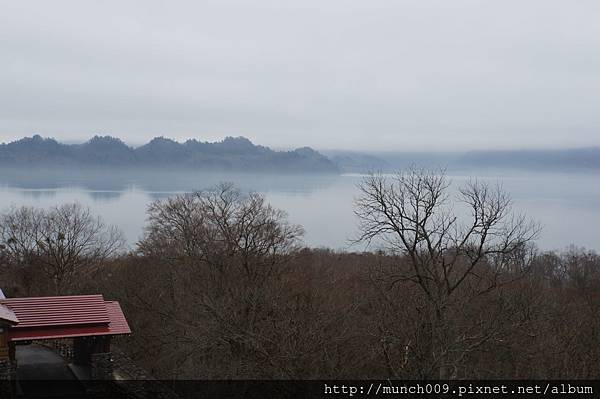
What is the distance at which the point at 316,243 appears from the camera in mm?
80188

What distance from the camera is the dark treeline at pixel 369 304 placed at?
15.2 meters

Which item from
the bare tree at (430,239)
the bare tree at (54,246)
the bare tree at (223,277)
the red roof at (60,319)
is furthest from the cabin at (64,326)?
the bare tree at (54,246)

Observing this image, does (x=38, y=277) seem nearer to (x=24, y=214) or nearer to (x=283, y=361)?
Answer: (x=24, y=214)

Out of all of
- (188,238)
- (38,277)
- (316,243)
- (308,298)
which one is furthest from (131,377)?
(316,243)

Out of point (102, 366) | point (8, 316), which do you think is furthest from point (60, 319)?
point (102, 366)

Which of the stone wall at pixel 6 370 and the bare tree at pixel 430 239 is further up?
the bare tree at pixel 430 239

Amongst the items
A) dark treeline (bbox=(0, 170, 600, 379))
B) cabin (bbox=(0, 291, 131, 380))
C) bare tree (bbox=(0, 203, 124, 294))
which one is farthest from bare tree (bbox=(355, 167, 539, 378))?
bare tree (bbox=(0, 203, 124, 294))

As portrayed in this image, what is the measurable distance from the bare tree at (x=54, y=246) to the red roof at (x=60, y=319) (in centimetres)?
1856

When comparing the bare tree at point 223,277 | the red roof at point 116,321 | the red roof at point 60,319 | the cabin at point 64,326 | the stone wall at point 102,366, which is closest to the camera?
the cabin at point 64,326

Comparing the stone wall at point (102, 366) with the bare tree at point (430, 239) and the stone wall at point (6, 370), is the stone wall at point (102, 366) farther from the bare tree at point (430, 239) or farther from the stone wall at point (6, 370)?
the bare tree at point (430, 239)

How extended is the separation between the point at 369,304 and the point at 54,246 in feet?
95.0

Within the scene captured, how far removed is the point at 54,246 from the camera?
141 ft

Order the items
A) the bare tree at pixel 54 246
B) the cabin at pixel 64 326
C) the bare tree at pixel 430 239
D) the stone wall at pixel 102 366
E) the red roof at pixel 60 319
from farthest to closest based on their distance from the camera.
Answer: the bare tree at pixel 54 246 → the stone wall at pixel 102 366 → the red roof at pixel 60 319 → the cabin at pixel 64 326 → the bare tree at pixel 430 239

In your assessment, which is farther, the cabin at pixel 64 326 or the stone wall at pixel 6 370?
the cabin at pixel 64 326
